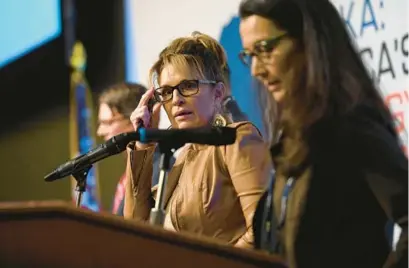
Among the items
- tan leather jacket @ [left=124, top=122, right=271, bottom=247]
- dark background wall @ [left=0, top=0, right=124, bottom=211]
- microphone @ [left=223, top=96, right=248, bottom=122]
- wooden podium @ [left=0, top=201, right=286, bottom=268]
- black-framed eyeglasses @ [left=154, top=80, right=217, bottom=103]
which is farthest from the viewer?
dark background wall @ [left=0, top=0, right=124, bottom=211]

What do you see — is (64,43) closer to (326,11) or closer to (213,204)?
(213,204)

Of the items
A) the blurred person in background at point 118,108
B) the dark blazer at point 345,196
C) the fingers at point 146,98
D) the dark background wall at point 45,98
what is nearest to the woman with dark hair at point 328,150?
the dark blazer at point 345,196

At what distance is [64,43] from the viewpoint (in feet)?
8.84

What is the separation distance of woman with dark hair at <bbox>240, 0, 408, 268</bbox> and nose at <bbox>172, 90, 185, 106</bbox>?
11.8 inches

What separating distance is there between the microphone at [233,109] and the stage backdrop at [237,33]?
→ 0.02 meters

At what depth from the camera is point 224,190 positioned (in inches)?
54.6

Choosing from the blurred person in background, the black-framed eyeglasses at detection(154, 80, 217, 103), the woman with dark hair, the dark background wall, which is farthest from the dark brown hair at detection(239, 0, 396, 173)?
the dark background wall

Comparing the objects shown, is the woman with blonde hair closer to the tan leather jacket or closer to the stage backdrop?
the tan leather jacket

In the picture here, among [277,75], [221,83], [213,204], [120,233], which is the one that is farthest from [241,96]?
[120,233]

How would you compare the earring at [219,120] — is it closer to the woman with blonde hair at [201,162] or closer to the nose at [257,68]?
the woman with blonde hair at [201,162]

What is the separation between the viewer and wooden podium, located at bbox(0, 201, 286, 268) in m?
0.85

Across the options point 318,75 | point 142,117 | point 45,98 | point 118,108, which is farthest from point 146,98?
point 45,98

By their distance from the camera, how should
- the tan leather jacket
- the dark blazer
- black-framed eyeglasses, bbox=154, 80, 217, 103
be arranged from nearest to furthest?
the dark blazer → the tan leather jacket → black-framed eyeglasses, bbox=154, 80, 217, 103

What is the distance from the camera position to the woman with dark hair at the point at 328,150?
3.65 ft
